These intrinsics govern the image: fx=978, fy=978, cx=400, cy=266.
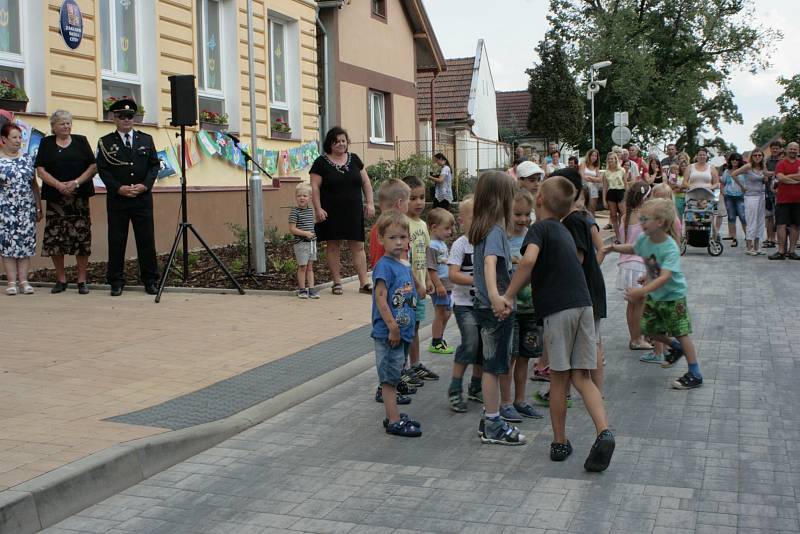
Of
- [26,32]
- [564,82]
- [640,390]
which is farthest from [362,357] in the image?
[564,82]

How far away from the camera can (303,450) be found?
583 cm

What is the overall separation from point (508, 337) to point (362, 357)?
2.47 meters

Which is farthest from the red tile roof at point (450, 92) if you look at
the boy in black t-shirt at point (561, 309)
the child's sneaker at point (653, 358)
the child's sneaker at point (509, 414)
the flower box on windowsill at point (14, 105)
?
the boy in black t-shirt at point (561, 309)

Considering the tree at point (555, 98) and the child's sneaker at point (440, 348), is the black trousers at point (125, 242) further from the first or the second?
the tree at point (555, 98)

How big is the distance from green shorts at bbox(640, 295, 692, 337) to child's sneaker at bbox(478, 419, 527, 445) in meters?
2.05

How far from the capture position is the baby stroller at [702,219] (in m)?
17.2

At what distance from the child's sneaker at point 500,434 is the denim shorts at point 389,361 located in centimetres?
64

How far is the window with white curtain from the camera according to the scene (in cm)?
2872

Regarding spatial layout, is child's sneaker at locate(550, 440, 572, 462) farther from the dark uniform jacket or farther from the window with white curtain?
the window with white curtain

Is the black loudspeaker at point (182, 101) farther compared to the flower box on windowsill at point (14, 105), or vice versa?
the flower box on windowsill at point (14, 105)

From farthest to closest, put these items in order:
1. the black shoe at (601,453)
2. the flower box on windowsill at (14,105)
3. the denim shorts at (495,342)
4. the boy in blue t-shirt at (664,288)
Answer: the flower box on windowsill at (14,105) → the boy in blue t-shirt at (664,288) → the denim shorts at (495,342) → the black shoe at (601,453)

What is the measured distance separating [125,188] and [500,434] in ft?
22.9

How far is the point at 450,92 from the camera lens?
1805 inches

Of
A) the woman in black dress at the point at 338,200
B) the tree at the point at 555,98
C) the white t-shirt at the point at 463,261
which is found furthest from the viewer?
the tree at the point at 555,98
